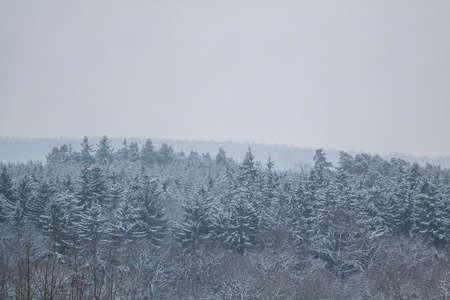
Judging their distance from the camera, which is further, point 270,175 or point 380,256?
point 270,175

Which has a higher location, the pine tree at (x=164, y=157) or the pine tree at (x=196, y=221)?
the pine tree at (x=164, y=157)

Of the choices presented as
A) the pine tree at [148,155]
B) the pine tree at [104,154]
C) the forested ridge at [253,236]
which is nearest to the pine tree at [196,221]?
the forested ridge at [253,236]

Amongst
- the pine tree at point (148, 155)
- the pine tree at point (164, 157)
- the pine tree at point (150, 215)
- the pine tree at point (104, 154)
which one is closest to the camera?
the pine tree at point (150, 215)

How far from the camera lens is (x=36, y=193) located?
48.5 metres

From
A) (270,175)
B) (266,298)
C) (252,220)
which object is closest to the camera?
(266,298)

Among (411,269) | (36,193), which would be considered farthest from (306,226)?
(36,193)

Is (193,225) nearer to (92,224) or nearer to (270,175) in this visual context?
(92,224)

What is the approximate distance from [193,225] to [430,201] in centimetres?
2631

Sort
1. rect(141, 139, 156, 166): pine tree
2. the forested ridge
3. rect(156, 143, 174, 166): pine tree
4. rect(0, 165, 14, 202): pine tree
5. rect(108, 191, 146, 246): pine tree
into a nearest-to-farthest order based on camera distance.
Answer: the forested ridge → rect(108, 191, 146, 246): pine tree → rect(0, 165, 14, 202): pine tree → rect(141, 139, 156, 166): pine tree → rect(156, 143, 174, 166): pine tree

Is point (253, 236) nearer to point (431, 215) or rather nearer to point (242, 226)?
point (242, 226)

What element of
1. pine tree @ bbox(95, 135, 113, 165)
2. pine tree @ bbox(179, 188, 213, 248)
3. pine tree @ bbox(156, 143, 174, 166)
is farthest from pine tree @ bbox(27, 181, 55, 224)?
pine tree @ bbox(156, 143, 174, 166)

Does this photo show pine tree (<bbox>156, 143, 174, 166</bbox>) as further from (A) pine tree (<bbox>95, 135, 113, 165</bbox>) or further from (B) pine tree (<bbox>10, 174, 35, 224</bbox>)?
(B) pine tree (<bbox>10, 174, 35, 224</bbox>)

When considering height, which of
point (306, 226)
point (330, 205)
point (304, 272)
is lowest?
point (304, 272)

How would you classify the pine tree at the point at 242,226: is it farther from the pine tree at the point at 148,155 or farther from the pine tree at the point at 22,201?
the pine tree at the point at 148,155
